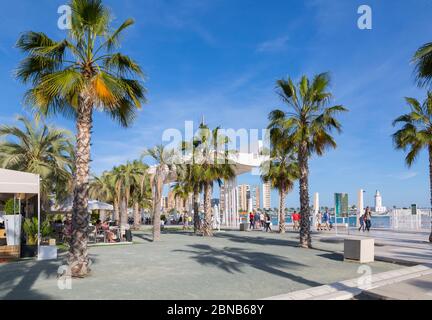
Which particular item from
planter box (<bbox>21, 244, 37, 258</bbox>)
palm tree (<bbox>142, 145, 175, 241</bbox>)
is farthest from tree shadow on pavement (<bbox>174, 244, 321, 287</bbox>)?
palm tree (<bbox>142, 145, 175, 241</bbox>)

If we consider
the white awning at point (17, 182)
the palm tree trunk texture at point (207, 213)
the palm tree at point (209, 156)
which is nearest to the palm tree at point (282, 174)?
the palm tree at point (209, 156)

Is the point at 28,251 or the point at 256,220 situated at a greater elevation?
the point at 28,251

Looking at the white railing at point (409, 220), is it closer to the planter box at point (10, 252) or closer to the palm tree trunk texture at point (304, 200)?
the palm tree trunk texture at point (304, 200)

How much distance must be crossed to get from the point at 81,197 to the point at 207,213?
1516 centimetres

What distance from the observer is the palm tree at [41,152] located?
19359 millimetres

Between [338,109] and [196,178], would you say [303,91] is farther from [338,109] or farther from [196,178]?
[196,178]

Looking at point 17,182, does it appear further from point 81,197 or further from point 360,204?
point 360,204

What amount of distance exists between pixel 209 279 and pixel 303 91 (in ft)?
34.8

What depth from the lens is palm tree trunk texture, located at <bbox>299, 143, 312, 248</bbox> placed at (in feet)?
51.4

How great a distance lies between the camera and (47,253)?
504 inches

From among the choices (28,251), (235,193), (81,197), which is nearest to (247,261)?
(81,197)

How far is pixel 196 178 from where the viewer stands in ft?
81.6

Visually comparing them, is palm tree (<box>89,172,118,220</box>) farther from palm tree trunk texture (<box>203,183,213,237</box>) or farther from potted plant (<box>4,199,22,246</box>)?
potted plant (<box>4,199,22,246</box>)
